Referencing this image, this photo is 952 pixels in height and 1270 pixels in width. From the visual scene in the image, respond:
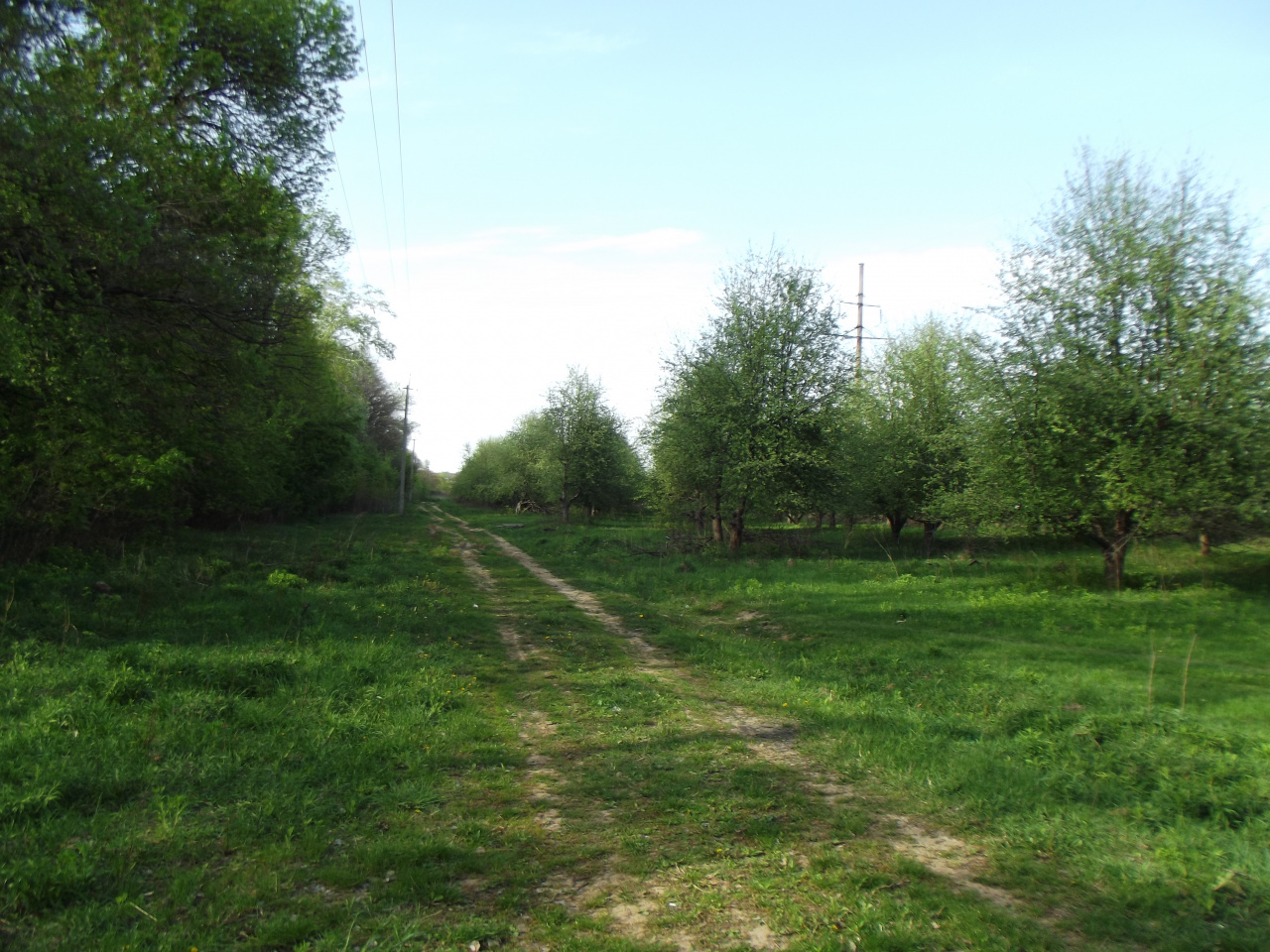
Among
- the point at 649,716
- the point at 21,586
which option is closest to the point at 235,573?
the point at 21,586

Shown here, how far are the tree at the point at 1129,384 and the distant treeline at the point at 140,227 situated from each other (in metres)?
14.8

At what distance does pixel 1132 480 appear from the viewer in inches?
583

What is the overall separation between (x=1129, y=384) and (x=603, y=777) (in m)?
14.2

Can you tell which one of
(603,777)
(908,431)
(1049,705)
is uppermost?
(908,431)

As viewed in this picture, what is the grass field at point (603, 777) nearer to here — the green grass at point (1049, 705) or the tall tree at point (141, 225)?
the green grass at point (1049, 705)

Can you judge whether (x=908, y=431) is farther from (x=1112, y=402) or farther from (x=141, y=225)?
(x=141, y=225)

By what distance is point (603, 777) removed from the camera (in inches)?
234

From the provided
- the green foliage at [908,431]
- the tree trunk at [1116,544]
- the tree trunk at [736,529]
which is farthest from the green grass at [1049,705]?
the green foliage at [908,431]

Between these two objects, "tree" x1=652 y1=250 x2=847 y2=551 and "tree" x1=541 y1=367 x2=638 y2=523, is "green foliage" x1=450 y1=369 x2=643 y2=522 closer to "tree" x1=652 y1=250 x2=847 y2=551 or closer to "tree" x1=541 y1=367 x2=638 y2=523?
"tree" x1=541 y1=367 x2=638 y2=523

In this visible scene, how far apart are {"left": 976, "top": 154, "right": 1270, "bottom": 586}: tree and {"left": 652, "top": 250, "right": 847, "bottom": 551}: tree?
20.0 feet

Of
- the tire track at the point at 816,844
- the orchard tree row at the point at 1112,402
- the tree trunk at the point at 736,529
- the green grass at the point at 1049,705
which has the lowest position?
the tire track at the point at 816,844

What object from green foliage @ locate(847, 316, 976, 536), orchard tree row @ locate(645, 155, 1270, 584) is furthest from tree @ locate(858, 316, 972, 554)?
orchard tree row @ locate(645, 155, 1270, 584)

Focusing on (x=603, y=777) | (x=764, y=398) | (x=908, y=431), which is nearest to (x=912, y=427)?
(x=908, y=431)

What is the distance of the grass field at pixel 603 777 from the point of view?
3.91 metres
